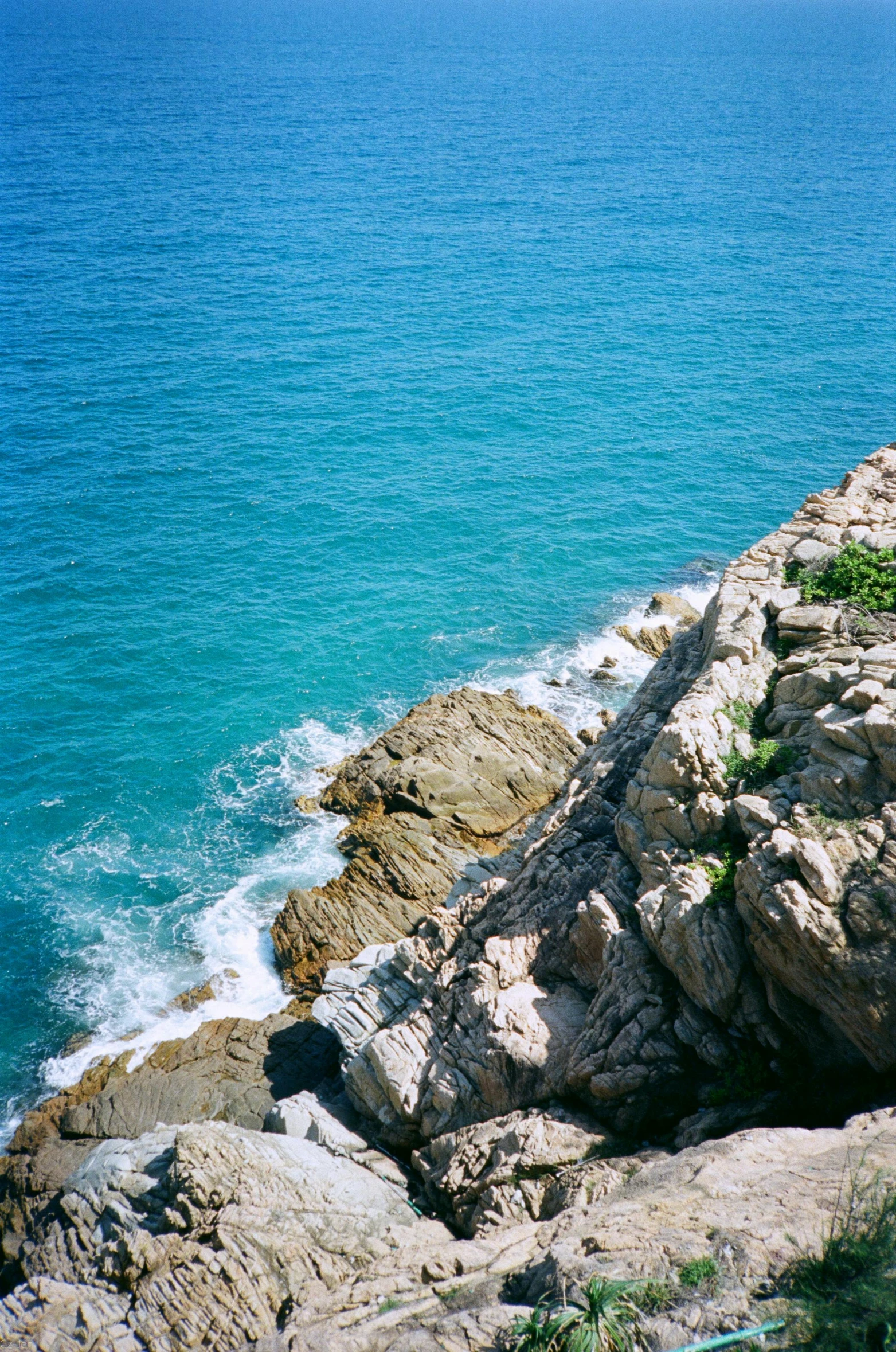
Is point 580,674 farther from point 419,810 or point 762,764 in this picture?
point 762,764

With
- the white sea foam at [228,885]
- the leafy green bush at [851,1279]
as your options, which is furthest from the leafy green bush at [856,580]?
the white sea foam at [228,885]

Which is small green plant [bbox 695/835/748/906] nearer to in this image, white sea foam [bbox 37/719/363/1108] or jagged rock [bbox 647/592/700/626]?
white sea foam [bbox 37/719/363/1108]

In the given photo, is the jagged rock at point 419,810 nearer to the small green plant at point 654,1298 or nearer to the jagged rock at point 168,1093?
the jagged rock at point 168,1093

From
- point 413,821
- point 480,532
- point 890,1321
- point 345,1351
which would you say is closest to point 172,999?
point 413,821

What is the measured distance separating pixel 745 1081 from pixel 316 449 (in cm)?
6045

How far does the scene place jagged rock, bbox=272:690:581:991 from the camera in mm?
35781

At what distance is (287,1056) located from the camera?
99.5 ft

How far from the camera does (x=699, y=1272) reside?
13.7 metres

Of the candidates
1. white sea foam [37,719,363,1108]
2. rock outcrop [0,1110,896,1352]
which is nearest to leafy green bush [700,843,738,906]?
rock outcrop [0,1110,896,1352]

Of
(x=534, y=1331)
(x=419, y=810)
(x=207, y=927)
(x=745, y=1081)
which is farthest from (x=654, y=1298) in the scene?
(x=207, y=927)

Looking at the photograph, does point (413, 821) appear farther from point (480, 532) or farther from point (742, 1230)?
point (480, 532)

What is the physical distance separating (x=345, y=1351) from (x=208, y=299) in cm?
9219

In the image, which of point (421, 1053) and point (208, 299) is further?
point (208, 299)

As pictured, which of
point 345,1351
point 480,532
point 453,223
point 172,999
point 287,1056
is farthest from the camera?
point 453,223
